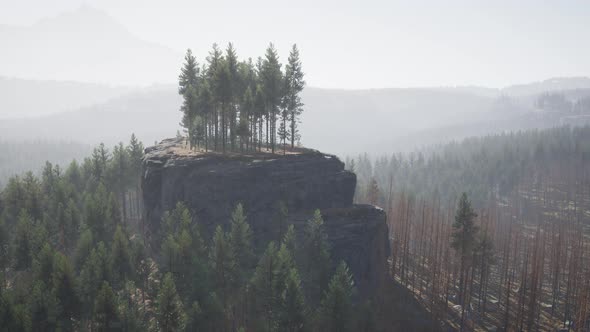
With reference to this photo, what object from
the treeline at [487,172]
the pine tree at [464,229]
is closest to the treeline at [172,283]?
the pine tree at [464,229]

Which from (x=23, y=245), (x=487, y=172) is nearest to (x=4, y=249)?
(x=23, y=245)

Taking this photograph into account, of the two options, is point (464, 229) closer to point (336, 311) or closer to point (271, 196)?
point (336, 311)

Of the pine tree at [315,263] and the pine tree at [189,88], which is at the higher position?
the pine tree at [189,88]

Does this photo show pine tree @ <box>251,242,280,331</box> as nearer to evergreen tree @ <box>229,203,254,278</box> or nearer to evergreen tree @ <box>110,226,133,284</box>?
evergreen tree @ <box>229,203,254,278</box>

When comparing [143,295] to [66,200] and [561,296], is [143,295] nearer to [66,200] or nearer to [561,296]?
[66,200]

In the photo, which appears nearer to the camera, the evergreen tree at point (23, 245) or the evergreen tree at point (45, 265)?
the evergreen tree at point (45, 265)

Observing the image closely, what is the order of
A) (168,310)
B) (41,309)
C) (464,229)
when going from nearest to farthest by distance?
(168,310) < (41,309) < (464,229)

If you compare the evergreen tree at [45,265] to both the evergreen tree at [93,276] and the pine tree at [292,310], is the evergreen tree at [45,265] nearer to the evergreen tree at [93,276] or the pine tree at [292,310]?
the evergreen tree at [93,276]

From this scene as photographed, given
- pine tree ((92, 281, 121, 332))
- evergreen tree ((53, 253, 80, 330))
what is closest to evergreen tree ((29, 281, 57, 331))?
evergreen tree ((53, 253, 80, 330))
